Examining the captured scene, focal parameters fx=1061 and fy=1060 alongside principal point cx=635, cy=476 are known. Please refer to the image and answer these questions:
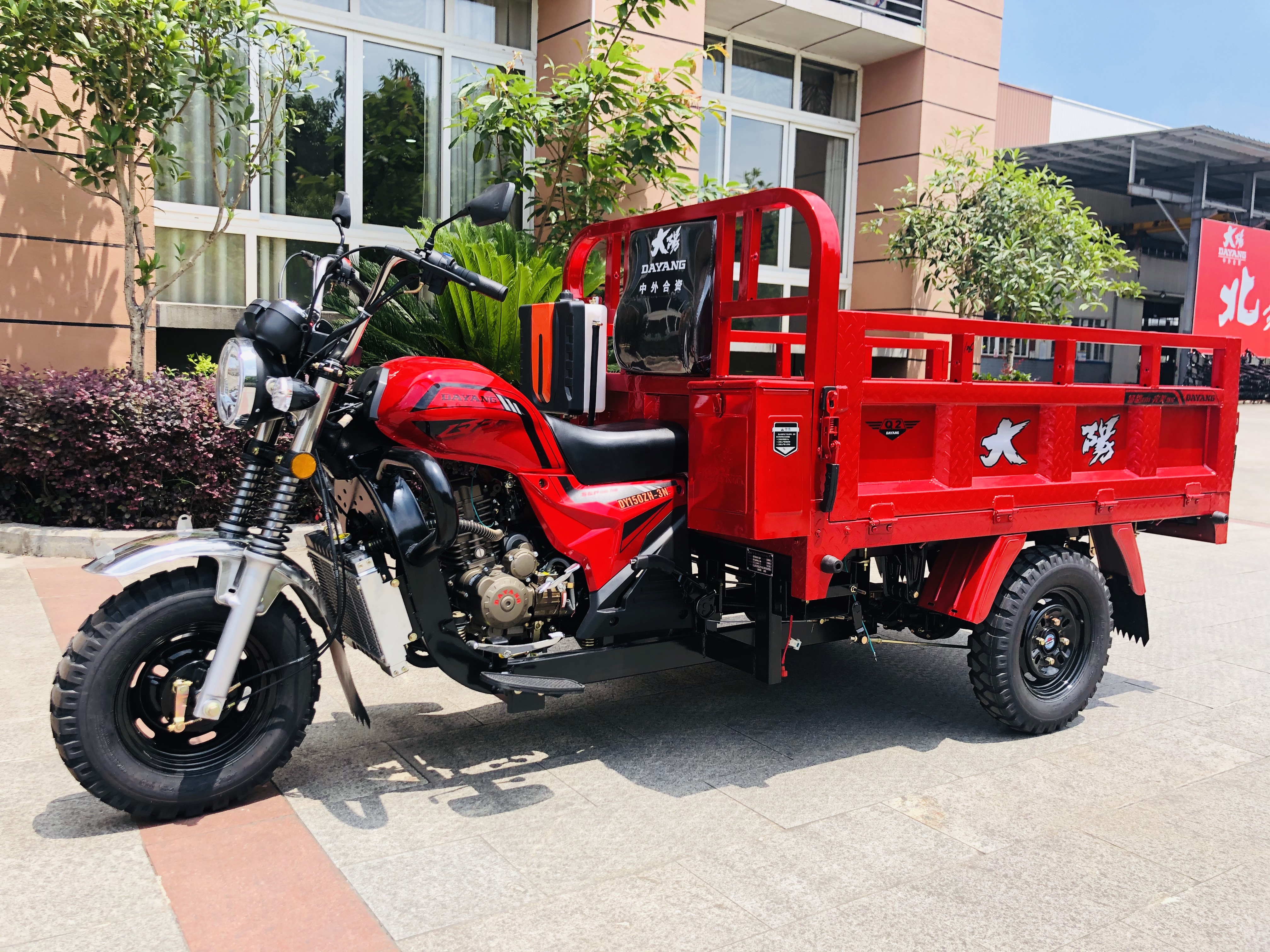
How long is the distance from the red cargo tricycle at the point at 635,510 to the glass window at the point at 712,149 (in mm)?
7372

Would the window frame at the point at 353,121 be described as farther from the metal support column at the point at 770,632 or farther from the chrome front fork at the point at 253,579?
the metal support column at the point at 770,632

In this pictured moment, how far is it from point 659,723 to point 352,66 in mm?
7468

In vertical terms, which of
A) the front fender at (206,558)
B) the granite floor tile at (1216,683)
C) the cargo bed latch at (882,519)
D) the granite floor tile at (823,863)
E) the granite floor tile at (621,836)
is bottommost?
the granite floor tile at (621,836)

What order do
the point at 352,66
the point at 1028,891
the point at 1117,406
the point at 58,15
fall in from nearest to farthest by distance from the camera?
the point at 1028,891
the point at 1117,406
the point at 58,15
the point at 352,66

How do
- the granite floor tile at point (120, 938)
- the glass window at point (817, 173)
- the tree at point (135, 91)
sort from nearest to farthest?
the granite floor tile at point (120, 938) < the tree at point (135, 91) < the glass window at point (817, 173)

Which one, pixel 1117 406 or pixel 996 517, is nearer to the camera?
pixel 996 517

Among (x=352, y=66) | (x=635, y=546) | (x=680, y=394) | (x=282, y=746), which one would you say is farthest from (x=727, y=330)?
(x=352, y=66)

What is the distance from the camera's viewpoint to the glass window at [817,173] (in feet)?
43.4

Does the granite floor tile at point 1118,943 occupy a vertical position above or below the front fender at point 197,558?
below

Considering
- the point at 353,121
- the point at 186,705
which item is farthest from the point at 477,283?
the point at 353,121

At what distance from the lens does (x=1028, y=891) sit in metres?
3.19

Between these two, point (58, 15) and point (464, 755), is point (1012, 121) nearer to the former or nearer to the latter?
point (58, 15)

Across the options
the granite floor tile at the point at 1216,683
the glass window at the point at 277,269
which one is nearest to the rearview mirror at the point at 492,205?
the granite floor tile at the point at 1216,683

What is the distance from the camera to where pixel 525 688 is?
371 cm
